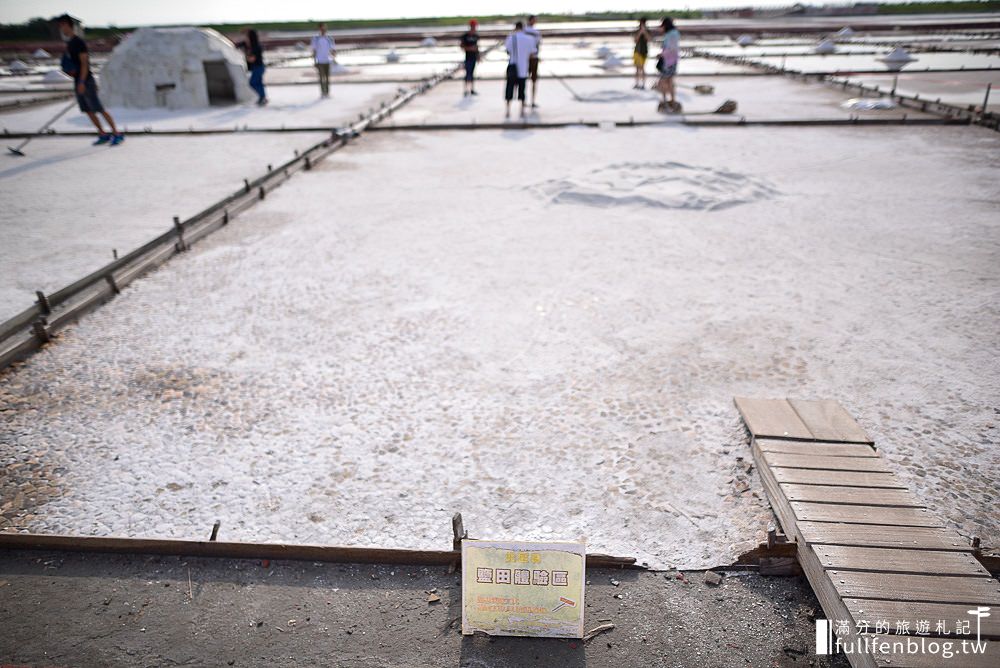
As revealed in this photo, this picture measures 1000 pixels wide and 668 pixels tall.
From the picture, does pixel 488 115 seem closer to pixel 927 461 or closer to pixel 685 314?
pixel 685 314

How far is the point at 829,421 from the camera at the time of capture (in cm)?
317

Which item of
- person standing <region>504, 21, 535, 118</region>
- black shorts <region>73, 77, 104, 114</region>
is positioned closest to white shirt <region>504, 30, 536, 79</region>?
person standing <region>504, 21, 535, 118</region>

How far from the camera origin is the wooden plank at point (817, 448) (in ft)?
9.52

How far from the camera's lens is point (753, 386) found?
143 inches

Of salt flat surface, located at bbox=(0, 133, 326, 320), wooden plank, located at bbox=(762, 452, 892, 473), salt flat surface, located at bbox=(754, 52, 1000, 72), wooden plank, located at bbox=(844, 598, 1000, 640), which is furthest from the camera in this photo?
salt flat surface, located at bbox=(754, 52, 1000, 72)

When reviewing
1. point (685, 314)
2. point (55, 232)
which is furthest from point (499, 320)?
point (55, 232)

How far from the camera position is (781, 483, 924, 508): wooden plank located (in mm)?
2539

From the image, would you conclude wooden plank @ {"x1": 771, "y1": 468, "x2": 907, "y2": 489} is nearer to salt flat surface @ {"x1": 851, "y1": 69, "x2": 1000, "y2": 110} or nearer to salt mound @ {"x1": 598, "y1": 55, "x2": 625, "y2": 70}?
salt flat surface @ {"x1": 851, "y1": 69, "x2": 1000, "y2": 110}

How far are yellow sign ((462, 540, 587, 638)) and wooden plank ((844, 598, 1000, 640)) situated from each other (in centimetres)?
94

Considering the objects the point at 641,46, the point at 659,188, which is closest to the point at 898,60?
the point at 641,46

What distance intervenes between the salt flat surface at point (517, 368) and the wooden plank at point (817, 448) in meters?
0.16

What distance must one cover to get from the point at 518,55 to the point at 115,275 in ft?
28.2

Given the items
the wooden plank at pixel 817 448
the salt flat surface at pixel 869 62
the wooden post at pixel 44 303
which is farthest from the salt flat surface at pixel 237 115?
the salt flat surface at pixel 869 62

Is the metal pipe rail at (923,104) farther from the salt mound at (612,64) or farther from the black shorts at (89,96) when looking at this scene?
the black shorts at (89,96)
